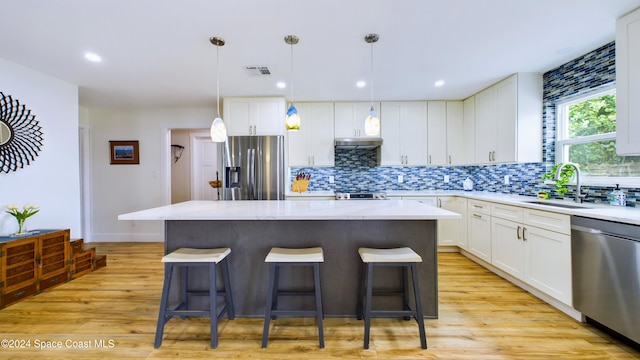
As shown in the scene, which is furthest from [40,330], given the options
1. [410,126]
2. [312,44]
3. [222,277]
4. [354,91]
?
[410,126]

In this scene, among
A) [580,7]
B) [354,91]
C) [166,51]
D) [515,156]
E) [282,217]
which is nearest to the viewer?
[282,217]

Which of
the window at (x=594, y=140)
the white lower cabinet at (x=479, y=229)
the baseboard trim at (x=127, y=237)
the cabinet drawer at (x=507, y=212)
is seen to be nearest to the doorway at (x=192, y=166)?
the baseboard trim at (x=127, y=237)

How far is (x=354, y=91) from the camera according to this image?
12.1ft

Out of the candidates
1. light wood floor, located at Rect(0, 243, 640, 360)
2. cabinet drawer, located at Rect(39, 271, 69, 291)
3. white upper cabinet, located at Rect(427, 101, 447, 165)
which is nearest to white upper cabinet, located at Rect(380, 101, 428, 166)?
white upper cabinet, located at Rect(427, 101, 447, 165)

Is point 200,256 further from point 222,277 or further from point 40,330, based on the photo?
point 40,330

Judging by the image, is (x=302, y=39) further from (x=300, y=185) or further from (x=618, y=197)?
(x=618, y=197)

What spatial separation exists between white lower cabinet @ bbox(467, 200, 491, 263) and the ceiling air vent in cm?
299

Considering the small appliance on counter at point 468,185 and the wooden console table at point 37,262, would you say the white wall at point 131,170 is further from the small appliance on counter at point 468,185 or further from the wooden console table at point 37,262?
the small appliance on counter at point 468,185

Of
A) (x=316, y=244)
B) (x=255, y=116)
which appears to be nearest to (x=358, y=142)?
(x=255, y=116)

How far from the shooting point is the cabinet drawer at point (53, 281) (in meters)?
2.66

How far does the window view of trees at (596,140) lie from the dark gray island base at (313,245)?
1.91m

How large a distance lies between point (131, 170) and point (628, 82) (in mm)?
6261

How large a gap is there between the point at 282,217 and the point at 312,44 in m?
1.60

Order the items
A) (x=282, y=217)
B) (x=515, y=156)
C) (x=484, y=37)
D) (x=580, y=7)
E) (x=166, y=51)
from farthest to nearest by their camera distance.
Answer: (x=515, y=156) < (x=166, y=51) < (x=484, y=37) < (x=580, y=7) < (x=282, y=217)
